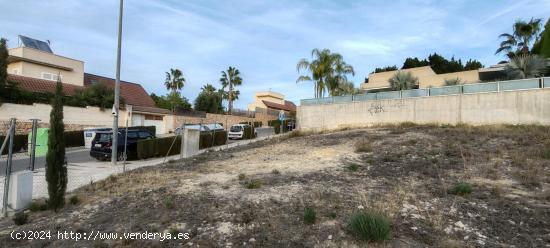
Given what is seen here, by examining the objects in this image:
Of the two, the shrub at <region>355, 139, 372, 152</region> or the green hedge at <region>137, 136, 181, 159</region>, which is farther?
the green hedge at <region>137, 136, 181, 159</region>

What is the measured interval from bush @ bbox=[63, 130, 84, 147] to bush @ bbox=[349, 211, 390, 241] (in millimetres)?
27992

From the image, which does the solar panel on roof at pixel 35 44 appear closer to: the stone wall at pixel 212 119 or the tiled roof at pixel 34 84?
the tiled roof at pixel 34 84

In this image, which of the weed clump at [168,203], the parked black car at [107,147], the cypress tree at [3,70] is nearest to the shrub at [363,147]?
the weed clump at [168,203]

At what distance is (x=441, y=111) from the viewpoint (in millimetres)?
22109

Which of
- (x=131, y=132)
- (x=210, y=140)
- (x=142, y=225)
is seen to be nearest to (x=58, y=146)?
(x=142, y=225)

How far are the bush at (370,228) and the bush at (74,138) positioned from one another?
91.8ft

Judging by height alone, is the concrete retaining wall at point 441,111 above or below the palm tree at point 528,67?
below

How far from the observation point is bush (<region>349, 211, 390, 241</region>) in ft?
18.2

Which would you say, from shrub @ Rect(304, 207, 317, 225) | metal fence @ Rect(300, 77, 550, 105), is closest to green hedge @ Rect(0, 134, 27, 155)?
metal fence @ Rect(300, 77, 550, 105)

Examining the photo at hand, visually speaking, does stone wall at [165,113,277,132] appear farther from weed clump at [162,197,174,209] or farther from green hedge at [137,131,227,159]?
weed clump at [162,197,174,209]

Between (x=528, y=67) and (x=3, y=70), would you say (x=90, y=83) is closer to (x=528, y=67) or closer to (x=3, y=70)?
(x=3, y=70)

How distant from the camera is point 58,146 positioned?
7.67 metres

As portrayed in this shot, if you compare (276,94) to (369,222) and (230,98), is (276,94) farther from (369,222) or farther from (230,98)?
(369,222)

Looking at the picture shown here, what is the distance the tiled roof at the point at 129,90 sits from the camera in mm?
43312
